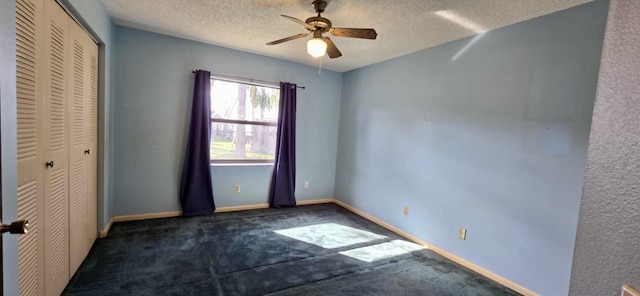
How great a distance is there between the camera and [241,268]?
246 centimetres

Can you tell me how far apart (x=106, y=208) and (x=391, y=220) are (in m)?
3.33

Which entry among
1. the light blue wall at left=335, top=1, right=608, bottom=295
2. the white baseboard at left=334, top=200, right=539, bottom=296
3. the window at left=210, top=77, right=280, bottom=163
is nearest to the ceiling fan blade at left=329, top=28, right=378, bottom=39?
the light blue wall at left=335, top=1, right=608, bottom=295

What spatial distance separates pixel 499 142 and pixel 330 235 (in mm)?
2038

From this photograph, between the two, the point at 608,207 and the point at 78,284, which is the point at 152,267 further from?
the point at 608,207

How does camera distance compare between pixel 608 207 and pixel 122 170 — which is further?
pixel 122 170

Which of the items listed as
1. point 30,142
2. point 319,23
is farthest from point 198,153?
point 319,23

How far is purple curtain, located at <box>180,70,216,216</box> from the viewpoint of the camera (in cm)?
355

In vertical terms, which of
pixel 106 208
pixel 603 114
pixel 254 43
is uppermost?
pixel 254 43

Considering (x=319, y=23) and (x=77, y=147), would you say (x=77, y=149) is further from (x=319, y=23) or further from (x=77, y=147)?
(x=319, y=23)

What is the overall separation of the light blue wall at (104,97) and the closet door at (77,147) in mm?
295

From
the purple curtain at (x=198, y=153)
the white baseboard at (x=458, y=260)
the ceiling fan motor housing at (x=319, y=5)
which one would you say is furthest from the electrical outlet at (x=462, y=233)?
the purple curtain at (x=198, y=153)

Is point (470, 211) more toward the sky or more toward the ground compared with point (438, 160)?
more toward the ground

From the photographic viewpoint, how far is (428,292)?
7.43 ft

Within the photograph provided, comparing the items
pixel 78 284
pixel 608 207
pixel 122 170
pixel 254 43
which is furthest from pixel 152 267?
pixel 608 207
